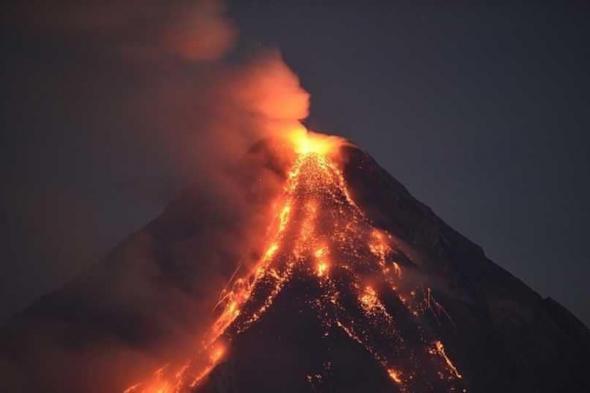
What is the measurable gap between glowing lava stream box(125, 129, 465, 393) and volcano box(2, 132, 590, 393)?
0.10 metres

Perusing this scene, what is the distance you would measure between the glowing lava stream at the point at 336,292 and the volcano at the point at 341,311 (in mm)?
105

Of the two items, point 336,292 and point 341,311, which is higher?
point 336,292

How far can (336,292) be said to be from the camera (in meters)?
52.1

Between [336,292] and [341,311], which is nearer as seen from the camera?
[341,311]

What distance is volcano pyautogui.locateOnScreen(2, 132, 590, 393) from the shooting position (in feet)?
151

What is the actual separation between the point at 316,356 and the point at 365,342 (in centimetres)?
400

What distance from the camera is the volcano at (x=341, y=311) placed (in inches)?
1817

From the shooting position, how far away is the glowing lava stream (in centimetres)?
4744

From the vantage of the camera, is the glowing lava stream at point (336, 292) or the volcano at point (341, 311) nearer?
the volcano at point (341, 311)

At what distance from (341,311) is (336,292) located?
183 centimetres

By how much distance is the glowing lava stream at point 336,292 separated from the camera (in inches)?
1868

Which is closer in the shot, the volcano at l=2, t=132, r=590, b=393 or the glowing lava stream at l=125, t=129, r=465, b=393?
the volcano at l=2, t=132, r=590, b=393

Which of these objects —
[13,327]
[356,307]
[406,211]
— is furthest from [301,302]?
[13,327]

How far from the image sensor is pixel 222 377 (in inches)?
1730
